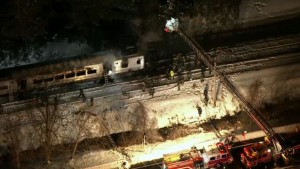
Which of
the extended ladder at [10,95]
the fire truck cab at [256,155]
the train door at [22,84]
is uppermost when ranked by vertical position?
the train door at [22,84]

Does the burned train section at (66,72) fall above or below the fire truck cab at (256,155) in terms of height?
above

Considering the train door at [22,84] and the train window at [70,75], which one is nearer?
the train door at [22,84]

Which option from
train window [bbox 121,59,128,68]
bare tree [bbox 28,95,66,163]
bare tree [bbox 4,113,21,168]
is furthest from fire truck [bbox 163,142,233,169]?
bare tree [bbox 4,113,21,168]

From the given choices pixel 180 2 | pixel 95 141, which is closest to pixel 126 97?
pixel 95 141

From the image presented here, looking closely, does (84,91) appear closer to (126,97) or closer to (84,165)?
(126,97)

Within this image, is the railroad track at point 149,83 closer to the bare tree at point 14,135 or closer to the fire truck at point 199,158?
the bare tree at point 14,135

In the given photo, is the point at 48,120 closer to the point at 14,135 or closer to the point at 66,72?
the point at 14,135

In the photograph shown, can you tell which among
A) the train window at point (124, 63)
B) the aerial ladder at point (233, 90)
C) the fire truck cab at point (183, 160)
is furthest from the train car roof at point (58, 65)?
the fire truck cab at point (183, 160)
